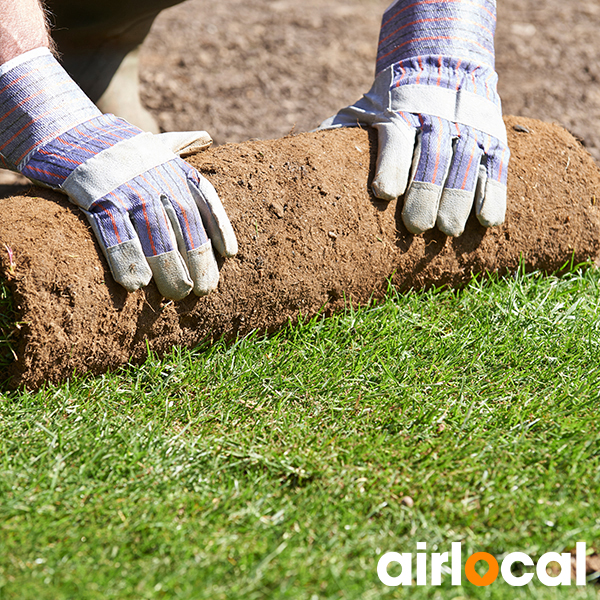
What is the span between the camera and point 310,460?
1.81 meters

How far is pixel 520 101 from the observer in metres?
5.03

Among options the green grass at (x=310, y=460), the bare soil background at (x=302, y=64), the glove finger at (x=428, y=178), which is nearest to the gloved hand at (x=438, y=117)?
the glove finger at (x=428, y=178)

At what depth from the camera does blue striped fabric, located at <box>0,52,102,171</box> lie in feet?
6.98

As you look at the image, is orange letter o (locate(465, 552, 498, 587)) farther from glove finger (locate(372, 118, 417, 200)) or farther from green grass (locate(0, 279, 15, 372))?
green grass (locate(0, 279, 15, 372))

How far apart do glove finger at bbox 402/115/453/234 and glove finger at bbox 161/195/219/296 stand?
813 mm

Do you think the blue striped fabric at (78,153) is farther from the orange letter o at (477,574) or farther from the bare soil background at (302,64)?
the bare soil background at (302,64)

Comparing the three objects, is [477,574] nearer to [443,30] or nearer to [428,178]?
[428,178]

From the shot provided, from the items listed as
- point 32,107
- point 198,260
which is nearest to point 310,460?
point 198,260

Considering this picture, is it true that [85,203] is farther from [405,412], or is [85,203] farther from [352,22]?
[352,22]

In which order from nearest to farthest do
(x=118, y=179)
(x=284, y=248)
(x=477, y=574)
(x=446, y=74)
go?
(x=477, y=574) < (x=118, y=179) < (x=284, y=248) < (x=446, y=74)

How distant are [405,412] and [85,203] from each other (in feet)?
4.14

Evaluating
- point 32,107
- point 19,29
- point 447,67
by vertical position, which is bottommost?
point 32,107

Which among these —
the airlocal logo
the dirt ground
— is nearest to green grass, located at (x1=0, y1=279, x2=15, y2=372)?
the airlocal logo

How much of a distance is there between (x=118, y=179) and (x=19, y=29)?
0.69 m
